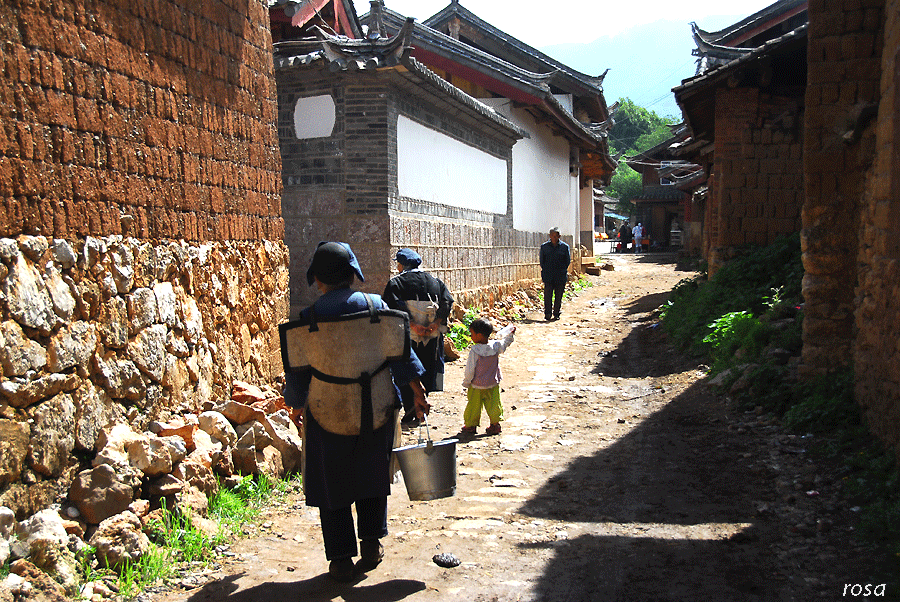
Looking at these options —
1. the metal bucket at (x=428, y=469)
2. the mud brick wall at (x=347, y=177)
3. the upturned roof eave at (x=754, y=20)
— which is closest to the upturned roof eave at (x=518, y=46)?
the upturned roof eave at (x=754, y=20)

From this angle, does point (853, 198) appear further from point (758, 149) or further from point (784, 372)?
point (758, 149)

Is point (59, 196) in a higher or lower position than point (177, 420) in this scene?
higher

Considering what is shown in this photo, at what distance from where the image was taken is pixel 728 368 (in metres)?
7.88

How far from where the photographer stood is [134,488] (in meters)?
4.18

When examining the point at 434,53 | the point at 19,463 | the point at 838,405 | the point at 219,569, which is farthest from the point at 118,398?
the point at 434,53

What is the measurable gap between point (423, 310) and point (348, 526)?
2953mm

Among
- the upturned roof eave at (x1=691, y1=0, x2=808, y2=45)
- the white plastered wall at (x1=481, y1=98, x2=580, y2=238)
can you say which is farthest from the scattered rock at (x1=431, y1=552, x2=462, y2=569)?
the upturned roof eave at (x1=691, y1=0, x2=808, y2=45)

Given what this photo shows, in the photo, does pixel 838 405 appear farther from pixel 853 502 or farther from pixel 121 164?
pixel 121 164

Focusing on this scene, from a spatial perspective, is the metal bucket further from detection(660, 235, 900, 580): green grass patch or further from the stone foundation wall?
detection(660, 235, 900, 580): green grass patch

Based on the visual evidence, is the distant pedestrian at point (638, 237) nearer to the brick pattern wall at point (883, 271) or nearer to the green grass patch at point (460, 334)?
the green grass patch at point (460, 334)

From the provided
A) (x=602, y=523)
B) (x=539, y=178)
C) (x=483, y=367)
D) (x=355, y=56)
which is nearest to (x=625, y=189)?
(x=539, y=178)

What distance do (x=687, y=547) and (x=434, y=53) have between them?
13832mm

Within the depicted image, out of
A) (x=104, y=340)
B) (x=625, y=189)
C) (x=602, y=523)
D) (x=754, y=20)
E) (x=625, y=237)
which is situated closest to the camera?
(x=104, y=340)

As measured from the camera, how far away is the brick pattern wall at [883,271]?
4812 millimetres
